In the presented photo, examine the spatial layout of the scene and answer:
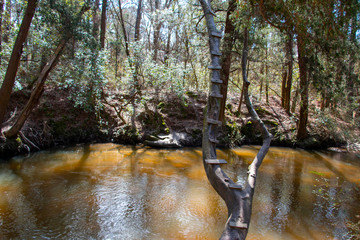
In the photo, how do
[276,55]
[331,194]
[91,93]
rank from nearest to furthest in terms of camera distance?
[331,194] < [91,93] < [276,55]

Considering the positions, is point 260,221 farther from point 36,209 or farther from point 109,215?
point 36,209

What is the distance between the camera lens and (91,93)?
10.3 m

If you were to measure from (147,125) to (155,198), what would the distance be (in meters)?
6.77

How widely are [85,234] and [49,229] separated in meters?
0.72

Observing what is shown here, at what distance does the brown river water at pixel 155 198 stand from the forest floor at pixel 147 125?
1.80m

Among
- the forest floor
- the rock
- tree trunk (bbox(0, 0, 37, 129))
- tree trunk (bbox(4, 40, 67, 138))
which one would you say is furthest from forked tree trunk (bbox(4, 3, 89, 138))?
the rock

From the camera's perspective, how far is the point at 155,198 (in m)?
5.99

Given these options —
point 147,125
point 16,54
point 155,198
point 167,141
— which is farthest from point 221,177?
point 147,125

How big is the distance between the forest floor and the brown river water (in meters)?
1.80

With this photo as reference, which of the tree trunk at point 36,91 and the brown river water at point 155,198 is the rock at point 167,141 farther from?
the tree trunk at point 36,91

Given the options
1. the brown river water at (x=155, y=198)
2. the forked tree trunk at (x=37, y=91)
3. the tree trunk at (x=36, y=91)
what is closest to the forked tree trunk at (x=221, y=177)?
the brown river water at (x=155, y=198)

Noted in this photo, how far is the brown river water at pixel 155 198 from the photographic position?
15.1ft

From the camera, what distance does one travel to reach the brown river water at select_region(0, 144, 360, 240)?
4.59m

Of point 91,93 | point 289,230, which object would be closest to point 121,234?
point 289,230
